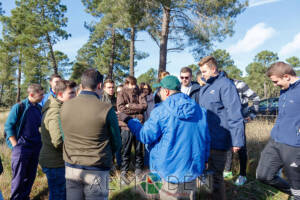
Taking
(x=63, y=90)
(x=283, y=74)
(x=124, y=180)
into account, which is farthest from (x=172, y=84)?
(x=124, y=180)

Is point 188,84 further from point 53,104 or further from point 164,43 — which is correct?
point 164,43

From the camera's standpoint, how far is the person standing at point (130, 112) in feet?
12.5

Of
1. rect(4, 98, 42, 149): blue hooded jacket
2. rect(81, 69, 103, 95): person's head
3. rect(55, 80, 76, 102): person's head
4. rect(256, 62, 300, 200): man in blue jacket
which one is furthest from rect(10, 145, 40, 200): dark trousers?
rect(256, 62, 300, 200): man in blue jacket

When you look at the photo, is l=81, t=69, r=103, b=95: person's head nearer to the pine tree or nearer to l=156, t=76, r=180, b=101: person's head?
l=156, t=76, r=180, b=101: person's head

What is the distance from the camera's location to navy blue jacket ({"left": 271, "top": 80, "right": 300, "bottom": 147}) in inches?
92.0

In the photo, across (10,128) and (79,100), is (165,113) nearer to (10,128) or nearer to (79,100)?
(79,100)

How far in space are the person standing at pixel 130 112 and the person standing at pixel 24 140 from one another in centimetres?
144

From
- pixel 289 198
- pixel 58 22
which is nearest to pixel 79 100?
pixel 289 198

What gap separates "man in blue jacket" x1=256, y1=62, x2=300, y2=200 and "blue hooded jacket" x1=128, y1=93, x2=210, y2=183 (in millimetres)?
1078

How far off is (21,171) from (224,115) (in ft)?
9.53

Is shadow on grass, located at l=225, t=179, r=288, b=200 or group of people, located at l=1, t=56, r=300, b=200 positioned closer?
group of people, located at l=1, t=56, r=300, b=200

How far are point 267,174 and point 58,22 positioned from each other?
22.4m

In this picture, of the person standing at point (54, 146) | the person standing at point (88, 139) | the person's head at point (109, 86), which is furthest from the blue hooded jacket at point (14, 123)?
the person's head at point (109, 86)

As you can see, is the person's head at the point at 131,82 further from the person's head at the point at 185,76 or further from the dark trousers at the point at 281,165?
the dark trousers at the point at 281,165
